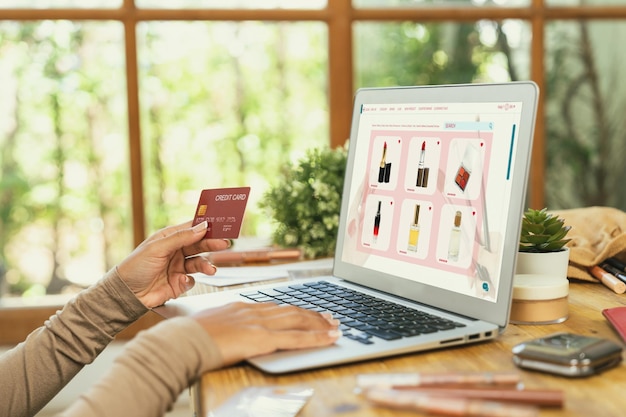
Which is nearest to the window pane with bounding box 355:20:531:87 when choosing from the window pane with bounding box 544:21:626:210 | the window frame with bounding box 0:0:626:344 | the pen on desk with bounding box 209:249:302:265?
the window frame with bounding box 0:0:626:344

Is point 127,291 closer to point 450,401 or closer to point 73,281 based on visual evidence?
point 450,401

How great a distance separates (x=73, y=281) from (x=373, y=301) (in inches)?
69.5

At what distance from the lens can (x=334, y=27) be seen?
2.72m

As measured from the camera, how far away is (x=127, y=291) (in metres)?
1.24

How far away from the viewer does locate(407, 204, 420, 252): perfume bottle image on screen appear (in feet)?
3.87

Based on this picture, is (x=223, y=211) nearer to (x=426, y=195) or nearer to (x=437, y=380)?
(x=426, y=195)

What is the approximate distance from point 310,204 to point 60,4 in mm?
1330

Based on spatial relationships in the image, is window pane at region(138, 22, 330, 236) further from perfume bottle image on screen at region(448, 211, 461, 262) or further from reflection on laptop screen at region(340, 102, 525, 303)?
perfume bottle image on screen at region(448, 211, 461, 262)

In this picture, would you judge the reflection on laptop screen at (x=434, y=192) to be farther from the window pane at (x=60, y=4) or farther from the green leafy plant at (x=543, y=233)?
the window pane at (x=60, y=4)

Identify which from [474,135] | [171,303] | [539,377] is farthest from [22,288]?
[539,377]

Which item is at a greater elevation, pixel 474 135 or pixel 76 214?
pixel 474 135

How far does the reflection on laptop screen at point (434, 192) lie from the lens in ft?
3.41

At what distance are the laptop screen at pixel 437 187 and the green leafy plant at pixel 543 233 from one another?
18 centimetres

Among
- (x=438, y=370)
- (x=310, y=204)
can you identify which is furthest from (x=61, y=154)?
(x=438, y=370)
